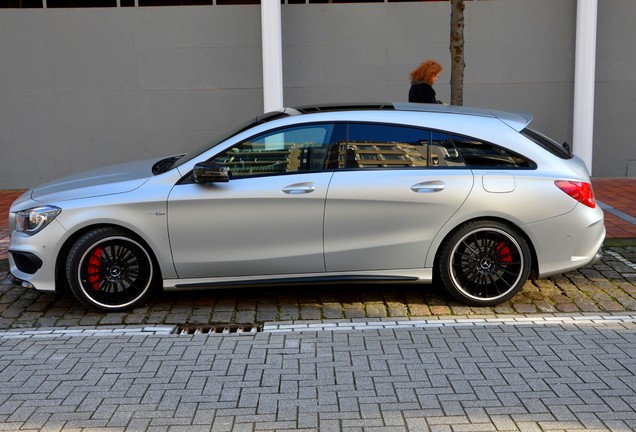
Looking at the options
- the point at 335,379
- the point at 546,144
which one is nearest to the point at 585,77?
the point at 546,144

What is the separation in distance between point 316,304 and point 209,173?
1419 millimetres

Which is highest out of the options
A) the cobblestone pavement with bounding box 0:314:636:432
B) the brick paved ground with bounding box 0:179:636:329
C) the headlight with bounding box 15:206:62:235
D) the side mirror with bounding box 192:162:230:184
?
the side mirror with bounding box 192:162:230:184

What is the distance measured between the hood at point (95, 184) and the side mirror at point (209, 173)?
47 centimetres

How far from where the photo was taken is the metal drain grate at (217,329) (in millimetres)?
5512

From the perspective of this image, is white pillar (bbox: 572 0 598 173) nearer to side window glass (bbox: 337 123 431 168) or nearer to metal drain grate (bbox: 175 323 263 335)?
side window glass (bbox: 337 123 431 168)

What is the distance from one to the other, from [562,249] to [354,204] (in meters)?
1.72

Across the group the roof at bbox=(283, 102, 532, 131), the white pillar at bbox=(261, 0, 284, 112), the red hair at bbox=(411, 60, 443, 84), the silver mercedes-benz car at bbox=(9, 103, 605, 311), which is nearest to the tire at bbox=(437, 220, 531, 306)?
the silver mercedes-benz car at bbox=(9, 103, 605, 311)

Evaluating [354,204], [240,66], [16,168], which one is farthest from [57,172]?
[354,204]

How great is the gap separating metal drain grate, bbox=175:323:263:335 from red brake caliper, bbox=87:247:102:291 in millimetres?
790

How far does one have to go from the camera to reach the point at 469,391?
14.1ft

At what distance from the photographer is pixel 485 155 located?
5965 mm

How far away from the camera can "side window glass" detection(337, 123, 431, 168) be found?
5.91m

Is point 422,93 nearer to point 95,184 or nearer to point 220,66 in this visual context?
point 95,184

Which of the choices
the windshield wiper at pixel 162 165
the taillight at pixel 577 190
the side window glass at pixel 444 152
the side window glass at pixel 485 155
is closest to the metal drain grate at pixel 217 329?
the windshield wiper at pixel 162 165
